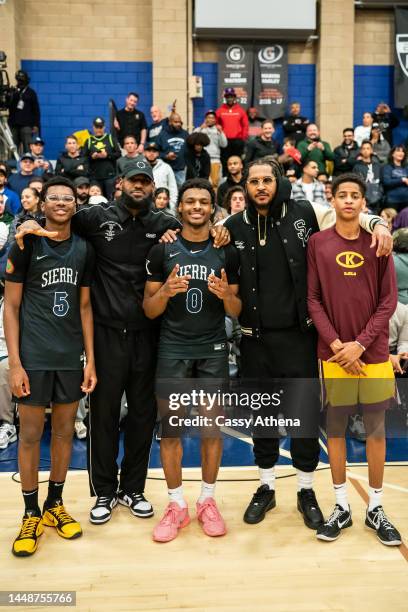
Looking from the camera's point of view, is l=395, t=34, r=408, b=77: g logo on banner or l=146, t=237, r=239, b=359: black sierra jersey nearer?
l=146, t=237, r=239, b=359: black sierra jersey

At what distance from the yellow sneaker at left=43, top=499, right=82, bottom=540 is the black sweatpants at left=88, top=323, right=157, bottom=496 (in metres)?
0.23

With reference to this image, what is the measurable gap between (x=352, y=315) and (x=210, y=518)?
4.44 feet

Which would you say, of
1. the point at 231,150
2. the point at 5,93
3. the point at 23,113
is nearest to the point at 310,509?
the point at 231,150

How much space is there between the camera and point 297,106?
40.3 feet

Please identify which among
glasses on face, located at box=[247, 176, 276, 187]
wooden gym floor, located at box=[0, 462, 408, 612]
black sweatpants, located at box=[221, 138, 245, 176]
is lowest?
wooden gym floor, located at box=[0, 462, 408, 612]

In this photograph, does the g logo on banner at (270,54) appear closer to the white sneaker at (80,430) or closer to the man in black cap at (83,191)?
the man in black cap at (83,191)

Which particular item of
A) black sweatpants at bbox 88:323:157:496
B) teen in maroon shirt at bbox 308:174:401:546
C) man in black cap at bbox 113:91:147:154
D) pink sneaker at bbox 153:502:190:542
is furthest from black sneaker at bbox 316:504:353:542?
man in black cap at bbox 113:91:147:154

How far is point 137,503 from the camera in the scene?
375cm

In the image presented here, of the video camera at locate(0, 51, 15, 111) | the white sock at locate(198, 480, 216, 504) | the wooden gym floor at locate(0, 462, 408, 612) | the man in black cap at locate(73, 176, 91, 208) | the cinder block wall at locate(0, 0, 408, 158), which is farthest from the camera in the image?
the cinder block wall at locate(0, 0, 408, 158)

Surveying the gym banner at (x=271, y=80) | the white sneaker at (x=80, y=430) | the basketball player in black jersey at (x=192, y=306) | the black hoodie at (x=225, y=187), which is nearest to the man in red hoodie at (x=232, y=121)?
the gym banner at (x=271, y=80)

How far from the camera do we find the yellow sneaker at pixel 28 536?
3236 millimetres

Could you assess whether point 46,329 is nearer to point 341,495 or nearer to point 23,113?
A: point 341,495

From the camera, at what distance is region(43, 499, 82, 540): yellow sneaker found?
11.3 feet

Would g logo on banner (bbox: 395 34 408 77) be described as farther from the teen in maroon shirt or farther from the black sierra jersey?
the black sierra jersey
